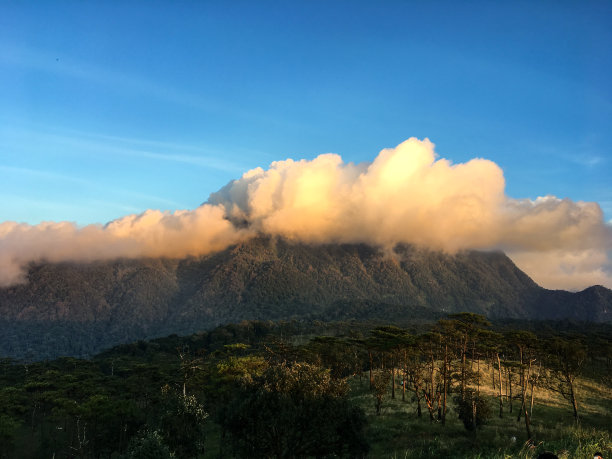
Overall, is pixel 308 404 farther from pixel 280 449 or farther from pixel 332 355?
pixel 332 355

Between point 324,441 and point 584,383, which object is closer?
point 324,441

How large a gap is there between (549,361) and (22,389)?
118976 millimetres

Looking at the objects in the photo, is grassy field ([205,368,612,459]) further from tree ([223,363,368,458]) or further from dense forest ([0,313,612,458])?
tree ([223,363,368,458])

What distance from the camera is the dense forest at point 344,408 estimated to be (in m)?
26.1

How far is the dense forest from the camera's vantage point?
85.8 ft

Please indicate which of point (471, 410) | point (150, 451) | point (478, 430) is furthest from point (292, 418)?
point (478, 430)

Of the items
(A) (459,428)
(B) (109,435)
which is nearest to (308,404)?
(A) (459,428)

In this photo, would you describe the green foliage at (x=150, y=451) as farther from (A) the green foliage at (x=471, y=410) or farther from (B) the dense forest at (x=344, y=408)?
(A) the green foliage at (x=471, y=410)

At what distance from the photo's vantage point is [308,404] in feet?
86.3

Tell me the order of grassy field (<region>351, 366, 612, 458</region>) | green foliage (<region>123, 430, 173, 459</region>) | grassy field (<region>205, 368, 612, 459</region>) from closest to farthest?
grassy field (<region>351, 366, 612, 458</region>) → grassy field (<region>205, 368, 612, 459</region>) → green foliage (<region>123, 430, 173, 459</region>)

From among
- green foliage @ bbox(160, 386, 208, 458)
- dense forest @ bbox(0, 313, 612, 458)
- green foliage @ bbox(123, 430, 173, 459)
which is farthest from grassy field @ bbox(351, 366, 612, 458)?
green foliage @ bbox(160, 386, 208, 458)

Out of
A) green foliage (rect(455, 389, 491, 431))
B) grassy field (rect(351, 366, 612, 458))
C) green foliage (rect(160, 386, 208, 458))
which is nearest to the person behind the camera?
grassy field (rect(351, 366, 612, 458))

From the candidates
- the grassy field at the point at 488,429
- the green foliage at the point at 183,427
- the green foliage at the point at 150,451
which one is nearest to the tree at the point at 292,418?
the grassy field at the point at 488,429

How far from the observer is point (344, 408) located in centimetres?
2852
